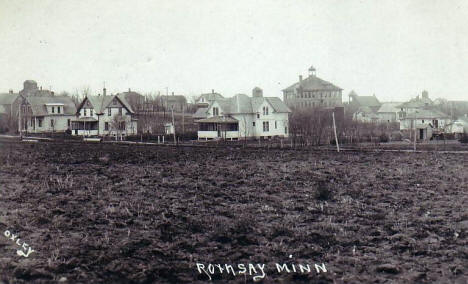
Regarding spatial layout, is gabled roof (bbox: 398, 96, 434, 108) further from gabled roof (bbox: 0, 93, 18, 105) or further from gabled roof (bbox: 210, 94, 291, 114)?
gabled roof (bbox: 0, 93, 18, 105)

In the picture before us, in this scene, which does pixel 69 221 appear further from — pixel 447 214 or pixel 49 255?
pixel 447 214

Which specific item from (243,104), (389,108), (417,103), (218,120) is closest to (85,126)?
(218,120)

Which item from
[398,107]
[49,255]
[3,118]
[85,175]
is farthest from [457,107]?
[49,255]

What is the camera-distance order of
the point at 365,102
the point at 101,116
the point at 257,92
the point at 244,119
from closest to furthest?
1. the point at 244,119
2. the point at 101,116
3. the point at 257,92
4. the point at 365,102

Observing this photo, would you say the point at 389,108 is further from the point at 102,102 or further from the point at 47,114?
the point at 47,114

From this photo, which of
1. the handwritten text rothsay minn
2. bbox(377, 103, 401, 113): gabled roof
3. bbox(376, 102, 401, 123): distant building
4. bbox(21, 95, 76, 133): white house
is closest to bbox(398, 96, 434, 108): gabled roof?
bbox(376, 102, 401, 123): distant building

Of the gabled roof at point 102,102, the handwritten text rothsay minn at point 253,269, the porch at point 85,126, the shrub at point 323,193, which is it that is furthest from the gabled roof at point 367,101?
the handwritten text rothsay minn at point 253,269

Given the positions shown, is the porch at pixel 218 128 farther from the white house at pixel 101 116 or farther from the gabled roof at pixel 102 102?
the gabled roof at pixel 102 102
